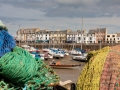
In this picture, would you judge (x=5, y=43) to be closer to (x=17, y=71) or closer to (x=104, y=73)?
(x=17, y=71)

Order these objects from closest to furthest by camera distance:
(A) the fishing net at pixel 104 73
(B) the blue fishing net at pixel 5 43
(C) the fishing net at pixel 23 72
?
(A) the fishing net at pixel 104 73 → (C) the fishing net at pixel 23 72 → (B) the blue fishing net at pixel 5 43

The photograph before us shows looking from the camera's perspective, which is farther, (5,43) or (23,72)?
(5,43)

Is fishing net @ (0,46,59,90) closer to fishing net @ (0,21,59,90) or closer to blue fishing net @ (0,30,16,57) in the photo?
fishing net @ (0,21,59,90)

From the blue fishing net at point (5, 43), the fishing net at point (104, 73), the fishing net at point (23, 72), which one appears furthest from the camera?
the blue fishing net at point (5, 43)

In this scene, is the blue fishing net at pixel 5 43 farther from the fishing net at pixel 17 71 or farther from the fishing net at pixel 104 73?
the fishing net at pixel 104 73

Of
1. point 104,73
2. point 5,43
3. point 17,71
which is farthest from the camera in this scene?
point 5,43

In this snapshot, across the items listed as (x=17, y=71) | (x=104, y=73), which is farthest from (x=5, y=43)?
(x=104, y=73)

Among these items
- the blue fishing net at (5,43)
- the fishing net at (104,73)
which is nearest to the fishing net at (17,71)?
the blue fishing net at (5,43)

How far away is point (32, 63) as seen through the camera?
4371 millimetres

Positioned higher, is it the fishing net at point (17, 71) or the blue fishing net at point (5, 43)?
the blue fishing net at point (5, 43)

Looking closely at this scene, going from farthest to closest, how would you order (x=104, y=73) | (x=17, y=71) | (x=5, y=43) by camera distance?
(x=5, y=43), (x=17, y=71), (x=104, y=73)

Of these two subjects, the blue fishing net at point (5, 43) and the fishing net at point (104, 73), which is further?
the blue fishing net at point (5, 43)

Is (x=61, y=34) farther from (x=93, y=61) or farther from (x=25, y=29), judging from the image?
(x=93, y=61)

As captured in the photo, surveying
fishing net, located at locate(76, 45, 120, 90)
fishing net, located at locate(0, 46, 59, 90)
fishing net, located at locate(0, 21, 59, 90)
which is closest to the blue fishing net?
fishing net, located at locate(0, 21, 59, 90)
